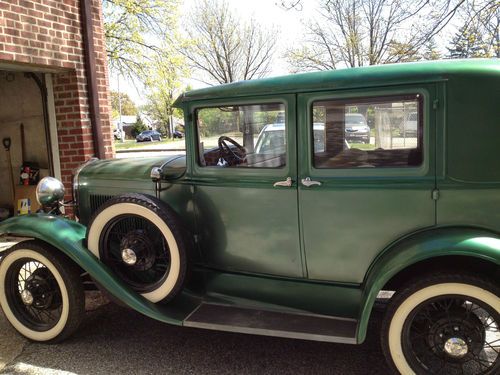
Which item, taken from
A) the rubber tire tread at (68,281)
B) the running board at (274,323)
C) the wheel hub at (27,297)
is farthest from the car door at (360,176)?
the wheel hub at (27,297)

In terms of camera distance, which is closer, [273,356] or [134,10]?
[273,356]

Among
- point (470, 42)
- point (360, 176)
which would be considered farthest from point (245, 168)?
point (470, 42)

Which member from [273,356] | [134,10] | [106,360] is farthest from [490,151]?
[134,10]

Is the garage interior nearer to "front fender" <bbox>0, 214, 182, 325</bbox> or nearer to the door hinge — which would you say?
"front fender" <bbox>0, 214, 182, 325</bbox>

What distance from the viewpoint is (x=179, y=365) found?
9.51 feet

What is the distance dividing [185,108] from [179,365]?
1714mm

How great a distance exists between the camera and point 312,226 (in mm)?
2740

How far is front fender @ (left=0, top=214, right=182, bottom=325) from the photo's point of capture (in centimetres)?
289

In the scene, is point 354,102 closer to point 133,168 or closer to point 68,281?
point 133,168

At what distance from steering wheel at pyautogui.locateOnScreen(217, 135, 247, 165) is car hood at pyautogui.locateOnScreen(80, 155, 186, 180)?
319mm

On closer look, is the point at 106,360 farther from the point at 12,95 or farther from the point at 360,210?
the point at 12,95

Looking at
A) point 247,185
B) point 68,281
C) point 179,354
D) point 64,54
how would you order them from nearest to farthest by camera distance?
point 247,185, point 179,354, point 68,281, point 64,54

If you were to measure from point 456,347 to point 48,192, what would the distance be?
3.00 meters

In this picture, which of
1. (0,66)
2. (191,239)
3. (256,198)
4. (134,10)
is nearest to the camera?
(256,198)
